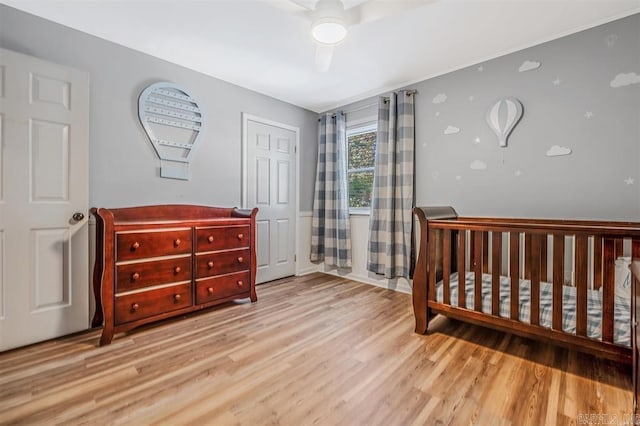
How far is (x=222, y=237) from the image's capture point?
2451 mm

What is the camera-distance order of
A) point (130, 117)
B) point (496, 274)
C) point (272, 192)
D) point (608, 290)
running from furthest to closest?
point (272, 192) < point (130, 117) < point (496, 274) < point (608, 290)

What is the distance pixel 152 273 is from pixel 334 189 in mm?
2173

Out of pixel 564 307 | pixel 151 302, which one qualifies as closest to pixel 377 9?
pixel 564 307

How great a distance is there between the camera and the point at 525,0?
1787 mm

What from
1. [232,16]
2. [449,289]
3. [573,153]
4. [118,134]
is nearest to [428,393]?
[449,289]

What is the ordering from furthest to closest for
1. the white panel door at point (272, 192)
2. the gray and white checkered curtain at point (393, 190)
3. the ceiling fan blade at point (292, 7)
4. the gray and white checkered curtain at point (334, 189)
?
the gray and white checkered curtain at point (334, 189), the white panel door at point (272, 192), the gray and white checkered curtain at point (393, 190), the ceiling fan blade at point (292, 7)

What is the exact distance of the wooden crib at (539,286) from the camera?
1445 millimetres

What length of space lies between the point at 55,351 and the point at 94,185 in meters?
1.14

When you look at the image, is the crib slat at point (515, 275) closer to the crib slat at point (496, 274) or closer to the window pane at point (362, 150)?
the crib slat at point (496, 274)

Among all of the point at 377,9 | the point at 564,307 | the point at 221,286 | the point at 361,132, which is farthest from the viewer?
the point at 361,132

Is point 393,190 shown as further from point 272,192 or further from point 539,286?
point 539,286

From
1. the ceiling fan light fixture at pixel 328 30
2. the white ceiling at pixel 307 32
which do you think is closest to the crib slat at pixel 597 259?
the white ceiling at pixel 307 32

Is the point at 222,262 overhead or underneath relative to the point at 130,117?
underneath

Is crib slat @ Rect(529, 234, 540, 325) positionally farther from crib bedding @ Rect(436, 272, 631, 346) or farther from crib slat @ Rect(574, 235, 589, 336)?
crib slat @ Rect(574, 235, 589, 336)
